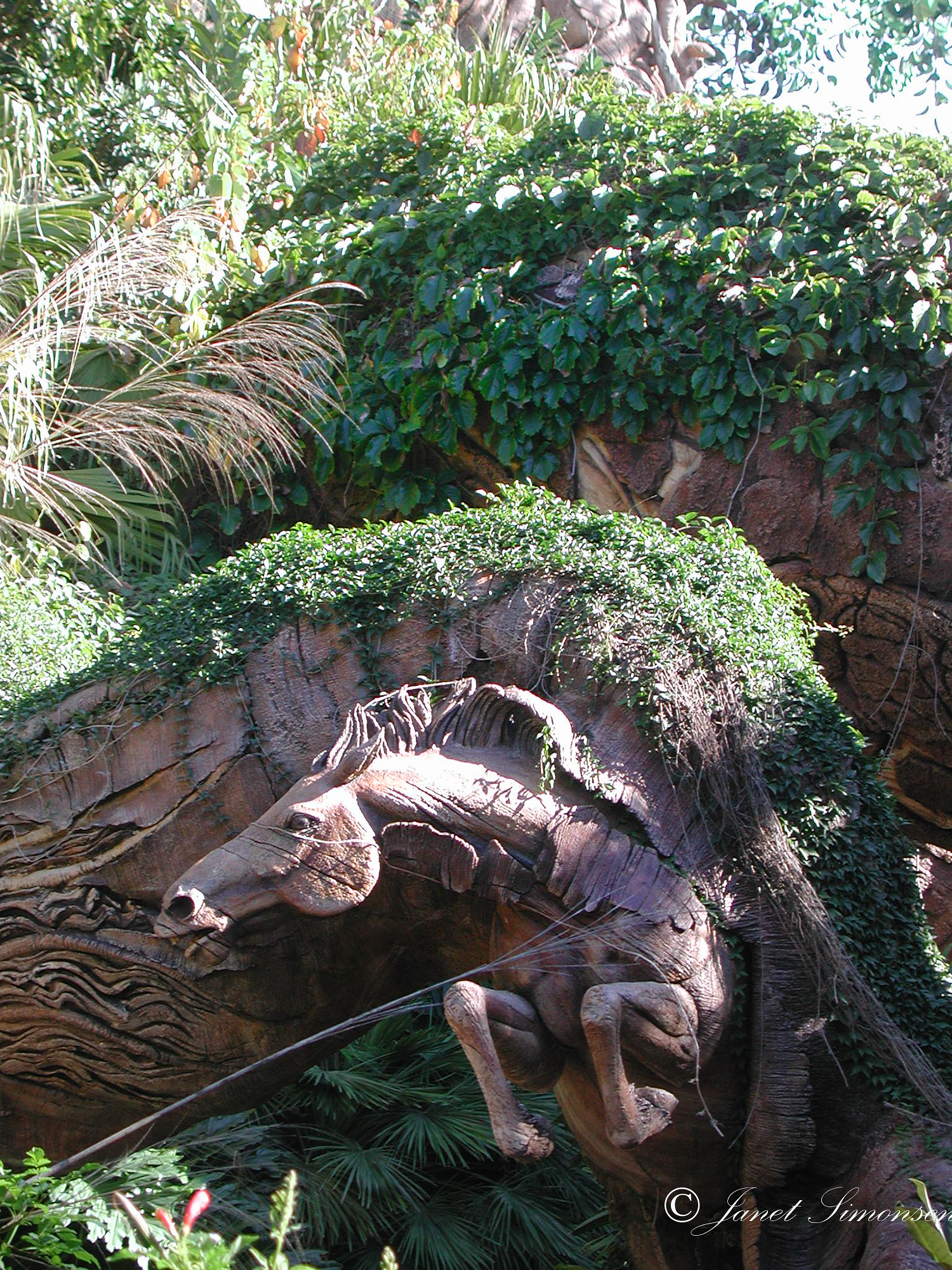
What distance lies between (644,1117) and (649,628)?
5.28 ft

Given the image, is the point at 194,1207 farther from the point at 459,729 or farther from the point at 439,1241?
the point at 439,1241

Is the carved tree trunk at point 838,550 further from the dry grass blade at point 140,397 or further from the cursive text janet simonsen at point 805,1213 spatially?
the cursive text janet simonsen at point 805,1213

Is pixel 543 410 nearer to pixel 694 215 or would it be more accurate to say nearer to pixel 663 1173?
pixel 694 215

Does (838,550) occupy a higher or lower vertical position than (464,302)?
lower

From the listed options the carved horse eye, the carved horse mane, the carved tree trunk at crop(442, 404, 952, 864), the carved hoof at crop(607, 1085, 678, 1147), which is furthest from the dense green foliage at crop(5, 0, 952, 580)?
the carved hoof at crop(607, 1085, 678, 1147)

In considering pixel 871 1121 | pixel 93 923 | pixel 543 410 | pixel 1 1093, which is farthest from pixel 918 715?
pixel 1 1093

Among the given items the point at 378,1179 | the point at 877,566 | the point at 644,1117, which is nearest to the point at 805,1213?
the point at 644,1117

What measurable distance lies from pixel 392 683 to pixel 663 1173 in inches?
78.2

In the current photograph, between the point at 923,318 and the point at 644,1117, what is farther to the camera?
the point at 923,318

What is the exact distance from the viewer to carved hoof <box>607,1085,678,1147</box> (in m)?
3.55

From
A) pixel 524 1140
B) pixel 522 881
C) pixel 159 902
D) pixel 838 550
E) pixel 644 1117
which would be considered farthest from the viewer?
pixel 838 550

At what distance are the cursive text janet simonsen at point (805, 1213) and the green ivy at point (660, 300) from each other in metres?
3.37

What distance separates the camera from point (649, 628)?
4312 millimetres

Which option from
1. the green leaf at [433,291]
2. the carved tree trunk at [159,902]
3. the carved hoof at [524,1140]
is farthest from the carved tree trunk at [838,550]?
the carved hoof at [524,1140]
